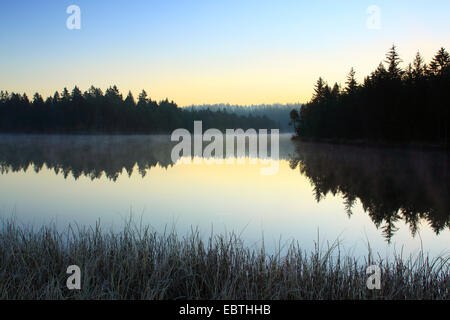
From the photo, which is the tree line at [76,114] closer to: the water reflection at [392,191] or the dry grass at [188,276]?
the water reflection at [392,191]

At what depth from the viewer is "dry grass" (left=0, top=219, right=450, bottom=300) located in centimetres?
511

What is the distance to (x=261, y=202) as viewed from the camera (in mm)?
15219

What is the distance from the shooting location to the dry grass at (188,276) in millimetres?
5105

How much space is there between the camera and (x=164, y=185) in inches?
781

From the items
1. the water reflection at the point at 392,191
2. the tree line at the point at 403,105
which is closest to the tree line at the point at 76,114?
the tree line at the point at 403,105

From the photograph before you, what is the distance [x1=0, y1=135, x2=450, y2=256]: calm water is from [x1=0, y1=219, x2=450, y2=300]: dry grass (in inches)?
54.2

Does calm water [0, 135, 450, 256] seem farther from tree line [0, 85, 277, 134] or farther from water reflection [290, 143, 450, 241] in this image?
tree line [0, 85, 277, 134]

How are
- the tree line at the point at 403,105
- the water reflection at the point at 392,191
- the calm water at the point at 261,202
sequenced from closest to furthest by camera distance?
1. the calm water at the point at 261,202
2. the water reflection at the point at 392,191
3. the tree line at the point at 403,105

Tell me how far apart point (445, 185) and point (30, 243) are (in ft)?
62.7

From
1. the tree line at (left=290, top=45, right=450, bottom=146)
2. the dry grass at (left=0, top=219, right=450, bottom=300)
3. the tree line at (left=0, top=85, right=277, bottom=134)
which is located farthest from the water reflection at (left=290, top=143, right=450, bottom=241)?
the tree line at (left=0, top=85, right=277, bottom=134)

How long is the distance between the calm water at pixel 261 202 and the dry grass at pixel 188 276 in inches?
54.2

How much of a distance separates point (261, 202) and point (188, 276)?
9731 millimetres

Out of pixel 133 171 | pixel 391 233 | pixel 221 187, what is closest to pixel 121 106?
pixel 133 171
